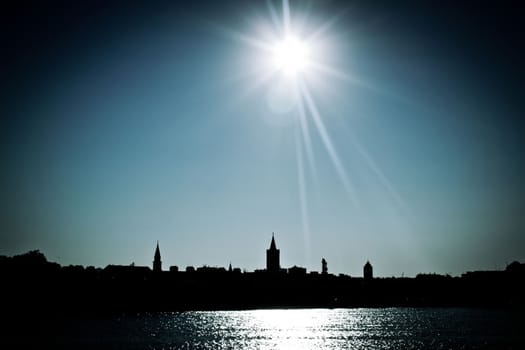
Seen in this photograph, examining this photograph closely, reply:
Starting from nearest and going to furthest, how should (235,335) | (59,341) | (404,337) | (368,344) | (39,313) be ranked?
(59,341), (368,344), (404,337), (235,335), (39,313)

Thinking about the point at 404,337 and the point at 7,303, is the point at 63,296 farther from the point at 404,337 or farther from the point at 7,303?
the point at 404,337

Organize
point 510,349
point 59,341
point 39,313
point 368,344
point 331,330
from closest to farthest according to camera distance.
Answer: point 510,349, point 59,341, point 368,344, point 331,330, point 39,313

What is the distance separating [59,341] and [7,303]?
87.0 meters

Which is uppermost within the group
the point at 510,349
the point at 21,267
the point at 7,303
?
the point at 21,267

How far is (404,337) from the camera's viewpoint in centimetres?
10375

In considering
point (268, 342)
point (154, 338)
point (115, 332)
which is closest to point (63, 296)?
point (115, 332)

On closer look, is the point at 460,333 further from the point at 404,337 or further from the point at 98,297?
the point at 98,297

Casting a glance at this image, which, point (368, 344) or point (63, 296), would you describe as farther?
point (63, 296)

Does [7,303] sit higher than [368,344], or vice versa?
[7,303]

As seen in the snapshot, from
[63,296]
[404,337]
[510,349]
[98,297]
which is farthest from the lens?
[98,297]

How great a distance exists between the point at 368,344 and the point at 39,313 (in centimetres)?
11104

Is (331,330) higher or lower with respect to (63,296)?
lower

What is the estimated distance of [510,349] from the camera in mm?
79688

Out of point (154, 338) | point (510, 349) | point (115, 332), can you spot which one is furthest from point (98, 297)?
point (510, 349)
